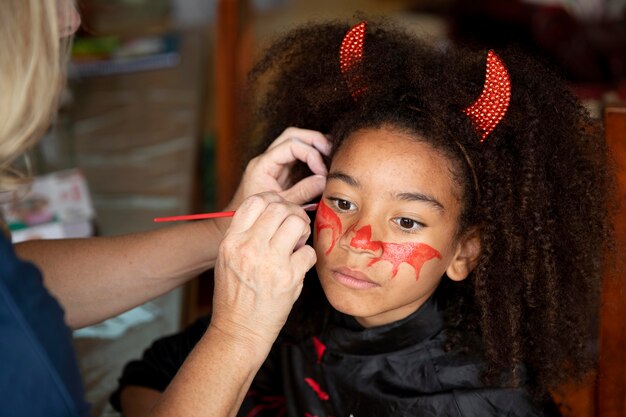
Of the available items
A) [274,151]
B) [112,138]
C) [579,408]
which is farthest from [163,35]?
[579,408]

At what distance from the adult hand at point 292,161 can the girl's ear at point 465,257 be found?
0.80 ft

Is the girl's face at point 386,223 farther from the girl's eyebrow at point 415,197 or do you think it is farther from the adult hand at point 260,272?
the adult hand at point 260,272

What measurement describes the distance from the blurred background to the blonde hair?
1.68ft

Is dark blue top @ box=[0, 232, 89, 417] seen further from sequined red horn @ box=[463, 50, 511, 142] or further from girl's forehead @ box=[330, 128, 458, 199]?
sequined red horn @ box=[463, 50, 511, 142]

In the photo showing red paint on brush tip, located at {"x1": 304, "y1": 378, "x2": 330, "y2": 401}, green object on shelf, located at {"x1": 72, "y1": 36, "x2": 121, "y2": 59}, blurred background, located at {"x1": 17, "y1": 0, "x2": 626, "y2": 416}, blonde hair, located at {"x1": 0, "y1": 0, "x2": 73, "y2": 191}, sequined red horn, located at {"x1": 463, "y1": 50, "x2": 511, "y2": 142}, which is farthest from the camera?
green object on shelf, located at {"x1": 72, "y1": 36, "x2": 121, "y2": 59}

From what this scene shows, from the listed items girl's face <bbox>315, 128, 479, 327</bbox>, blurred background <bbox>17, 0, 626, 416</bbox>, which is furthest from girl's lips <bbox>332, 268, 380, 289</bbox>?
blurred background <bbox>17, 0, 626, 416</bbox>

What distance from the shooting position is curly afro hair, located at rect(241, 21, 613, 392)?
1.14m

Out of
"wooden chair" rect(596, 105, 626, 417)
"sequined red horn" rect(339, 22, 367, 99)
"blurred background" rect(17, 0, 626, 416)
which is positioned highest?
"sequined red horn" rect(339, 22, 367, 99)

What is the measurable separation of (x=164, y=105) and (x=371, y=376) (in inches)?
56.7

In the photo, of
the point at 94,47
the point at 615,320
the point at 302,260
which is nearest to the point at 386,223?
the point at 302,260

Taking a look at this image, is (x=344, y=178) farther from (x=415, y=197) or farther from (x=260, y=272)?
(x=260, y=272)

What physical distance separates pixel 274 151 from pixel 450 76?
0.31 m

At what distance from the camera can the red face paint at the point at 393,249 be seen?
112 cm

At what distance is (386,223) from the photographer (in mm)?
1125
